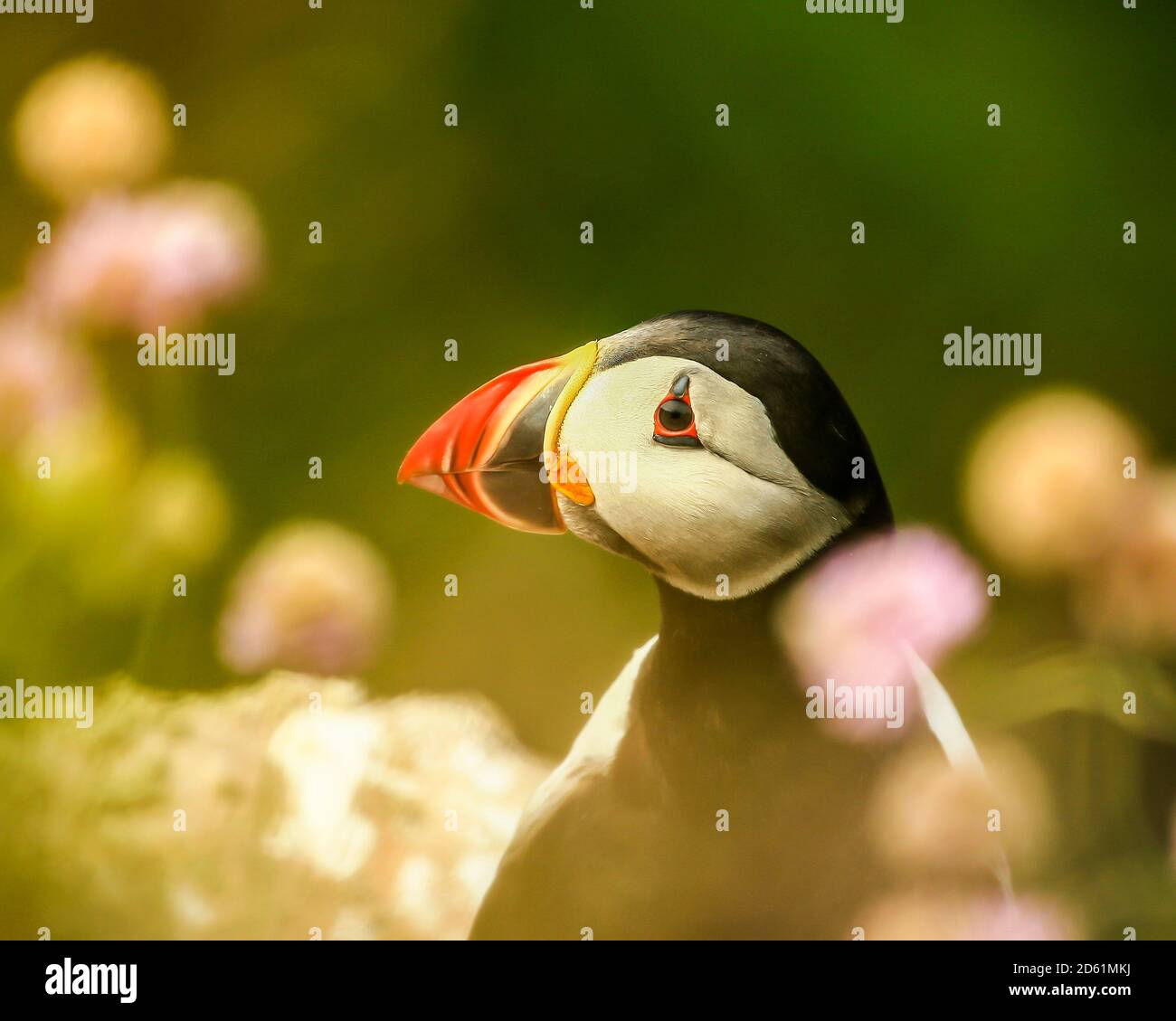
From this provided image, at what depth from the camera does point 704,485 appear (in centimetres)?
177

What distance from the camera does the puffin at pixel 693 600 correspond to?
1763 mm

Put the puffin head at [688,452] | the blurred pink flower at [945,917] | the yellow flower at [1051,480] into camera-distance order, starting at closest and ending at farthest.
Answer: the puffin head at [688,452]
the blurred pink flower at [945,917]
the yellow flower at [1051,480]

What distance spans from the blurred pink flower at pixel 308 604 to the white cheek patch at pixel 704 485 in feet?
1.56

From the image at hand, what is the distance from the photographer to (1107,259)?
210 centimetres

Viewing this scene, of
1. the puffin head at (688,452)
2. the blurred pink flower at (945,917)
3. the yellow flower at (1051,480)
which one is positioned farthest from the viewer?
the yellow flower at (1051,480)

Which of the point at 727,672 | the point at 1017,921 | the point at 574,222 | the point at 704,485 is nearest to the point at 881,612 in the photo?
the point at 727,672

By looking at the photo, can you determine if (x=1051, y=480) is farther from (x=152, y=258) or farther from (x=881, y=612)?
(x=152, y=258)

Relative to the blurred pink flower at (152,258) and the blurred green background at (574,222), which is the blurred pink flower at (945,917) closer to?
the blurred green background at (574,222)

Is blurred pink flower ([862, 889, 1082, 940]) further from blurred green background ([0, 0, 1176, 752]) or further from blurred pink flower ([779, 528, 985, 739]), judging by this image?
blurred green background ([0, 0, 1176, 752])

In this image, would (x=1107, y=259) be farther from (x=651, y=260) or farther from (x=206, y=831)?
(x=206, y=831)

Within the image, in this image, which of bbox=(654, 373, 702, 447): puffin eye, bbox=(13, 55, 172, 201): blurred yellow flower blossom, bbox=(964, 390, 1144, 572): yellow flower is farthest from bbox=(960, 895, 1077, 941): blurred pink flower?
bbox=(13, 55, 172, 201): blurred yellow flower blossom

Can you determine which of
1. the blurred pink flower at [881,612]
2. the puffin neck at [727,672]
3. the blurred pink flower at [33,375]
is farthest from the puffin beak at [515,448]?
the blurred pink flower at [33,375]

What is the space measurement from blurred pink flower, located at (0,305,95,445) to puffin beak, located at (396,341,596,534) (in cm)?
68
